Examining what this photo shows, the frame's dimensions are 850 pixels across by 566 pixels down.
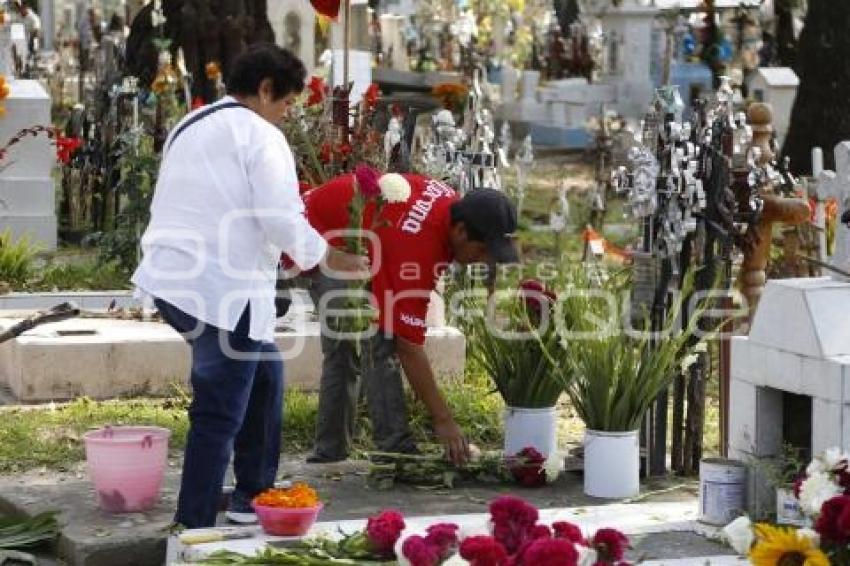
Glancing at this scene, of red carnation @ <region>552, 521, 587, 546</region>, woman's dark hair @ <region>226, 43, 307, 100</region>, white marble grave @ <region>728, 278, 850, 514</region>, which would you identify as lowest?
red carnation @ <region>552, 521, 587, 546</region>

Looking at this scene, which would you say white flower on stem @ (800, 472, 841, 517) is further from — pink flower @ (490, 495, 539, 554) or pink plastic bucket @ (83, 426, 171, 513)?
pink plastic bucket @ (83, 426, 171, 513)

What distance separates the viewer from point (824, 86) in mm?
15453

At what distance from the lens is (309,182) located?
8281 millimetres

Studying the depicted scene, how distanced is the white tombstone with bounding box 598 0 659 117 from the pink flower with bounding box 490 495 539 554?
17.5 m

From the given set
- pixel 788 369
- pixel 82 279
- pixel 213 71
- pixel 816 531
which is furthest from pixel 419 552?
pixel 213 71

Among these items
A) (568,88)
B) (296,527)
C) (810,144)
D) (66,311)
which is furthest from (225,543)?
(568,88)

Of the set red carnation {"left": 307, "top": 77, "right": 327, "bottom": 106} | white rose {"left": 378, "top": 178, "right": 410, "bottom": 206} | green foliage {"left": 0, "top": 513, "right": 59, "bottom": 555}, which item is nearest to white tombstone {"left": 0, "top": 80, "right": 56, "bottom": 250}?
red carnation {"left": 307, "top": 77, "right": 327, "bottom": 106}

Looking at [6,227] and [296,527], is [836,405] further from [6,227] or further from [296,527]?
[6,227]

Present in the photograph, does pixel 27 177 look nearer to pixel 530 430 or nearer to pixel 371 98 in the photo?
pixel 371 98

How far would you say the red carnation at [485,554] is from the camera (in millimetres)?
4309

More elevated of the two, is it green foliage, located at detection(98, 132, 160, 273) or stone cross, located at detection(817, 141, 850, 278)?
stone cross, located at detection(817, 141, 850, 278)

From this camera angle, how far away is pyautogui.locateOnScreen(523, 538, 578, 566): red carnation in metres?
4.23

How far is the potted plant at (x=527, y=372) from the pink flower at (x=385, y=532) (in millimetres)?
1575

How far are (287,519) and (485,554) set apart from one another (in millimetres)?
1064
